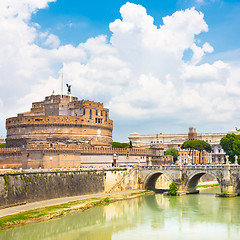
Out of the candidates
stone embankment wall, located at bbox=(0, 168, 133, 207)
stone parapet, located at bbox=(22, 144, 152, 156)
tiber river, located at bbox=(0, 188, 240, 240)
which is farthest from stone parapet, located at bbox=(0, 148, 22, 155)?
tiber river, located at bbox=(0, 188, 240, 240)

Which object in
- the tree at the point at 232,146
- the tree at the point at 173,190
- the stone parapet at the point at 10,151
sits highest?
the tree at the point at 232,146

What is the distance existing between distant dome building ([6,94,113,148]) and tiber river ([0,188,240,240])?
989 inches

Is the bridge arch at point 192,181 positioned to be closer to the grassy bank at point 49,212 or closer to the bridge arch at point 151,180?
the bridge arch at point 151,180

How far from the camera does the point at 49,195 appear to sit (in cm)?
4775

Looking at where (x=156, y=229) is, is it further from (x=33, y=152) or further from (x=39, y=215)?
(x=33, y=152)

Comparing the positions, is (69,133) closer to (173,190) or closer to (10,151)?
(10,151)

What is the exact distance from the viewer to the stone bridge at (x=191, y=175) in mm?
55125

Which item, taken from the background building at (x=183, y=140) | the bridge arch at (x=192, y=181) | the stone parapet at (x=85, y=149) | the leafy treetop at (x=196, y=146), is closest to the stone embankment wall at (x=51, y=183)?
the stone parapet at (x=85, y=149)

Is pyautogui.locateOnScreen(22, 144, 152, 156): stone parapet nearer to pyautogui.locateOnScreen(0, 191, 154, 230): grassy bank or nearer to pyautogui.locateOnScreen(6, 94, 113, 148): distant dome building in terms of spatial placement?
pyautogui.locateOnScreen(6, 94, 113, 148): distant dome building

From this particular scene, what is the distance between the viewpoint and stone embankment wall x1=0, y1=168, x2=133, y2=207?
137 ft

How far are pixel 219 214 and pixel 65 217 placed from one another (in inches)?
644

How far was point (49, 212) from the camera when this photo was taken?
1544 inches

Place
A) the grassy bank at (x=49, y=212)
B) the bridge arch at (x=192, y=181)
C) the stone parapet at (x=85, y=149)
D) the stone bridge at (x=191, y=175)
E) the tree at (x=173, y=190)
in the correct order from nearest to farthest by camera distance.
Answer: the grassy bank at (x=49, y=212) → the stone bridge at (x=191, y=175) → the tree at (x=173, y=190) → the bridge arch at (x=192, y=181) → the stone parapet at (x=85, y=149)

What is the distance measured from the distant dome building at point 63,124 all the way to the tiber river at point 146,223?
2512 cm
